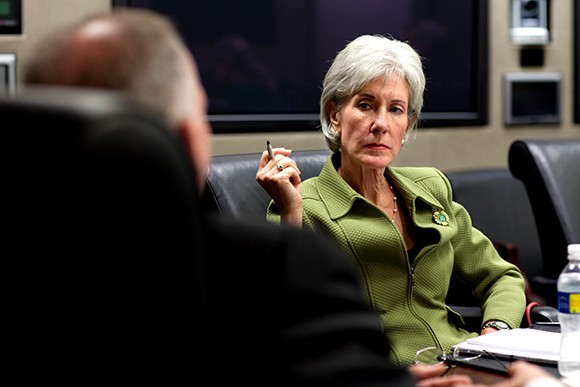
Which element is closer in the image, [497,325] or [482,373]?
[482,373]

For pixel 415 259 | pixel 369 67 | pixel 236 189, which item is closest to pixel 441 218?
pixel 415 259

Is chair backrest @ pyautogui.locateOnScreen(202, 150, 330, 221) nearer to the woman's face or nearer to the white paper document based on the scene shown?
the woman's face

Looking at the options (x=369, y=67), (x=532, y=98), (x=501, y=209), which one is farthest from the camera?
(x=532, y=98)

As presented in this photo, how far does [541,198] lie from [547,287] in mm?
284

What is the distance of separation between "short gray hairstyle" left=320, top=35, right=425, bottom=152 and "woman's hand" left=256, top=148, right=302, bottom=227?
9.2 inches

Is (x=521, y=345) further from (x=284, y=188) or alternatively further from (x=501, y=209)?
(x=501, y=209)

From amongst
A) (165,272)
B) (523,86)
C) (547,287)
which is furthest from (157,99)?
(523,86)

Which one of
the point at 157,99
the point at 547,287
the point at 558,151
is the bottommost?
the point at 547,287

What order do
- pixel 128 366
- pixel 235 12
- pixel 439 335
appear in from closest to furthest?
1. pixel 128 366
2. pixel 439 335
3. pixel 235 12

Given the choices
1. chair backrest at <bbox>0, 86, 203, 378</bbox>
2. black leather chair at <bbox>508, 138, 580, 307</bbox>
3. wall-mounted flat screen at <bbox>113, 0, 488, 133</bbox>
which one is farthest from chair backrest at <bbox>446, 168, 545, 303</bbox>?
chair backrest at <bbox>0, 86, 203, 378</bbox>

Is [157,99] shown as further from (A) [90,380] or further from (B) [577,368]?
(B) [577,368]

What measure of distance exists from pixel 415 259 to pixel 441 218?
0.53 ft

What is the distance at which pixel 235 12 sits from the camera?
3510 mm

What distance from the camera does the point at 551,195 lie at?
117 inches
